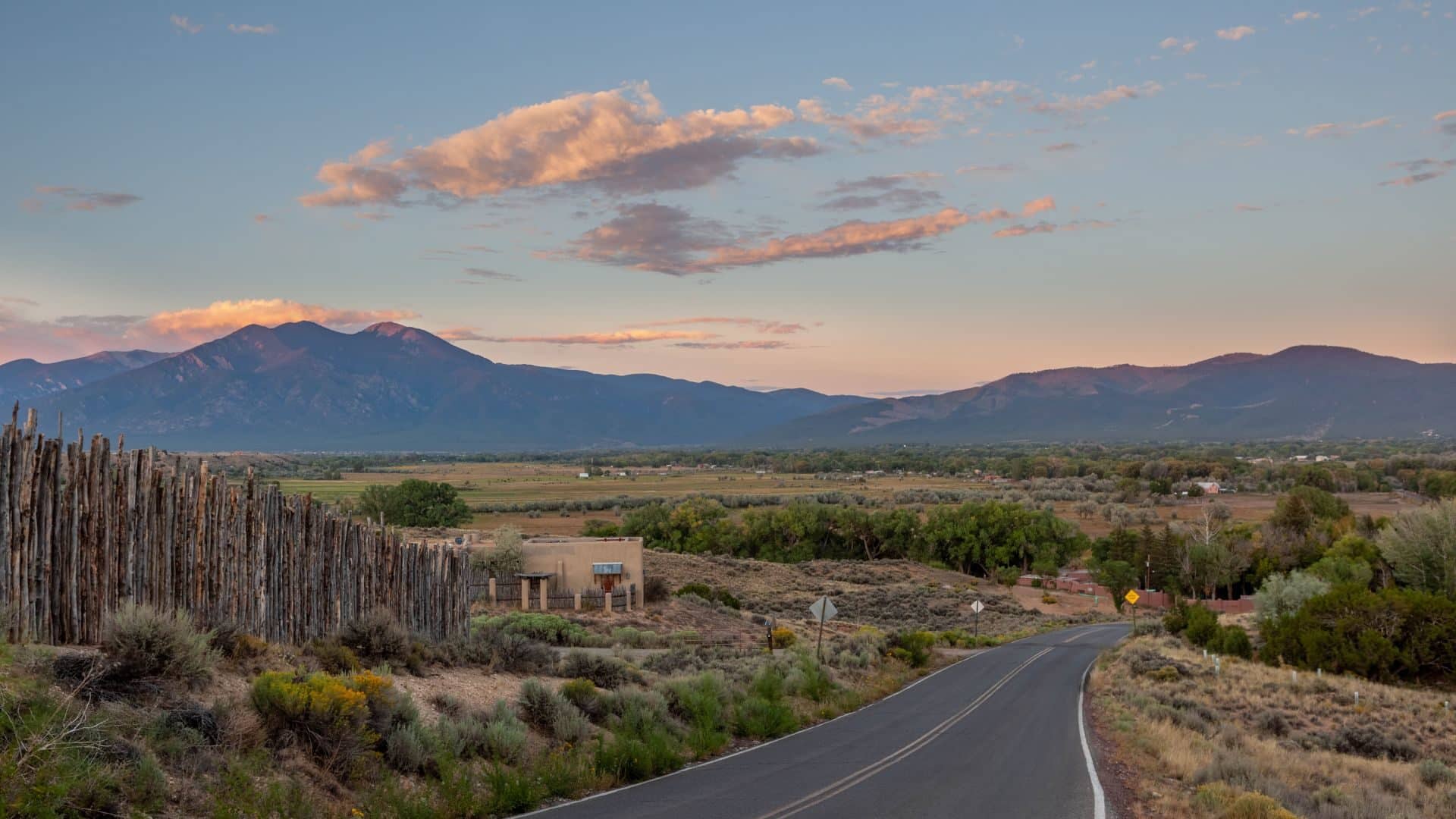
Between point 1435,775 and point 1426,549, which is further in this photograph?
point 1426,549

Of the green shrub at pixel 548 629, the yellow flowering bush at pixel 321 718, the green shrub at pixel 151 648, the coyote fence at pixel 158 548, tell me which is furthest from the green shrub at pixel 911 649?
the green shrub at pixel 151 648

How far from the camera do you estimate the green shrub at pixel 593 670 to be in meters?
18.0

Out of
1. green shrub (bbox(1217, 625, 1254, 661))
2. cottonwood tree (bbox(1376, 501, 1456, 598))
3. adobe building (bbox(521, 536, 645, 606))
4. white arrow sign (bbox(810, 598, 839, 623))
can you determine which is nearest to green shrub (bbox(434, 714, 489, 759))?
white arrow sign (bbox(810, 598, 839, 623))

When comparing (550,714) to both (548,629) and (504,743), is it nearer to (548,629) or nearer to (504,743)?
(504,743)

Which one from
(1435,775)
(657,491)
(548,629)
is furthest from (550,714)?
(657,491)

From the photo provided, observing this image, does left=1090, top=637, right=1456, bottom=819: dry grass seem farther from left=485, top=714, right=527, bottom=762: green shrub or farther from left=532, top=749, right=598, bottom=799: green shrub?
left=485, top=714, right=527, bottom=762: green shrub

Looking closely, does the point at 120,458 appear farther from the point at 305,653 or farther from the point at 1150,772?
the point at 1150,772

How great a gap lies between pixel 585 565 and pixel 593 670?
22605 mm

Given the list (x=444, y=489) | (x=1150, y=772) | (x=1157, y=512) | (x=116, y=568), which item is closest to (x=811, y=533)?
(x=444, y=489)

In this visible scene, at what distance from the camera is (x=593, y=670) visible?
1809 cm

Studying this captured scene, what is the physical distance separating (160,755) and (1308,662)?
144 feet

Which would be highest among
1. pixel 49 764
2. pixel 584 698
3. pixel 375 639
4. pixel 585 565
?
pixel 49 764

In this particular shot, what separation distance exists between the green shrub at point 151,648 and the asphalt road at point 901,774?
13.2 feet

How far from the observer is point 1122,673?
3381 cm
